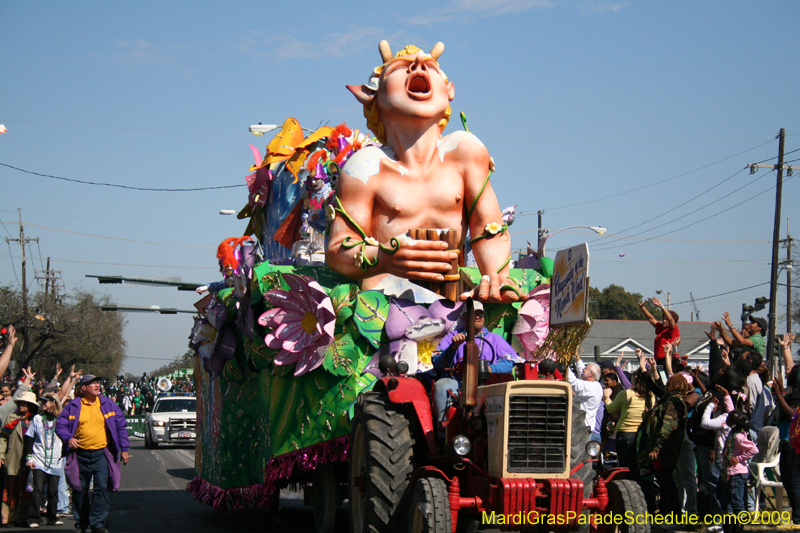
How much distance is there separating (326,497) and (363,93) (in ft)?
12.8

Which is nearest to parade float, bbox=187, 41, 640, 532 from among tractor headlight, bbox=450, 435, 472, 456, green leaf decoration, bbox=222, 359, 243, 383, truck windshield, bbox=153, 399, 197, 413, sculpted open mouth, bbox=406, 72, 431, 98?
sculpted open mouth, bbox=406, 72, 431, 98

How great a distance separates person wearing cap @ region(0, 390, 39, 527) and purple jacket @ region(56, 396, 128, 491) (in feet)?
5.47

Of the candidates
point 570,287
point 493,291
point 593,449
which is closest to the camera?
point 593,449

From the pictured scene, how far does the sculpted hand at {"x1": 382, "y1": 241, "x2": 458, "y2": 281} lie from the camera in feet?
24.3

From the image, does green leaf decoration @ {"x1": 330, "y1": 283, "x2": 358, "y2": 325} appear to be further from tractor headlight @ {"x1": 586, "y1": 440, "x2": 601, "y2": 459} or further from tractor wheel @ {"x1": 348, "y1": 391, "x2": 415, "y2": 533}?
tractor headlight @ {"x1": 586, "y1": 440, "x2": 601, "y2": 459}

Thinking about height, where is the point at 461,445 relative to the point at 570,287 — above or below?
below

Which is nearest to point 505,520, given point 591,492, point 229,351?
point 591,492

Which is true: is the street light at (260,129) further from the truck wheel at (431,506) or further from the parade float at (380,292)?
the truck wheel at (431,506)

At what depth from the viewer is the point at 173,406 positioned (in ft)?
85.4

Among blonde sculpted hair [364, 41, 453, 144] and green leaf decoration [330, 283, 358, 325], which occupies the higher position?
blonde sculpted hair [364, 41, 453, 144]

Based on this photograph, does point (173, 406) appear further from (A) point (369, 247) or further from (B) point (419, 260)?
(B) point (419, 260)

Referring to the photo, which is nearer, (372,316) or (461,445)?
(461,445)

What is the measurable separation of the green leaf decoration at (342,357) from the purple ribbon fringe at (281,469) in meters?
0.58

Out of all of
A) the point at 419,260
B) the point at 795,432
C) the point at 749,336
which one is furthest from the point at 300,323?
the point at 749,336
